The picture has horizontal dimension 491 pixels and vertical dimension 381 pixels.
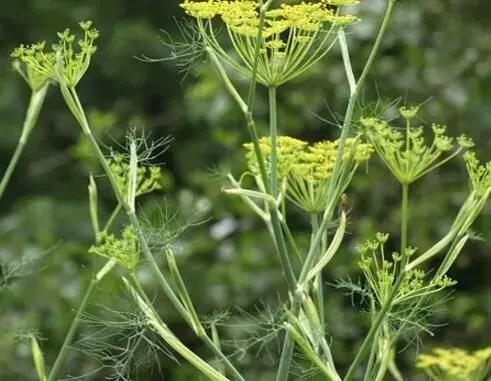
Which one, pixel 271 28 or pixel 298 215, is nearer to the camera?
pixel 271 28

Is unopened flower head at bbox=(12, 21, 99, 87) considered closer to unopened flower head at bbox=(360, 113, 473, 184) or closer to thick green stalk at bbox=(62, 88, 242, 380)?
thick green stalk at bbox=(62, 88, 242, 380)

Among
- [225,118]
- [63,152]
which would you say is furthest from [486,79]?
[63,152]

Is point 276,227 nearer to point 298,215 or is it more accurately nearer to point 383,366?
point 383,366

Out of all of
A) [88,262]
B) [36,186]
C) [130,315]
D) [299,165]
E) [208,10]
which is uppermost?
[208,10]

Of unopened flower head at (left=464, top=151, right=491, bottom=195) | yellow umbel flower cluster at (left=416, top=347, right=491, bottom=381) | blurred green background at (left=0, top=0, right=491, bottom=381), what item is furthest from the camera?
blurred green background at (left=0, top=0, right=491, bottom=381)

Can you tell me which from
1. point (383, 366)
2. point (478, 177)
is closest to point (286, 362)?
point (383, 366)

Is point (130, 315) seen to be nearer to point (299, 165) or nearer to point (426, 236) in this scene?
point (299, 165)

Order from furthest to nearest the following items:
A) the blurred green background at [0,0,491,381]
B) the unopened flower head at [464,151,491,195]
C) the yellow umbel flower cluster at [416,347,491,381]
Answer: the blurred green background at [0,0,491,381] < the unopened flower head at [464,151,491,195] < the yellow umbel flower cluster at [416,347,491,381]

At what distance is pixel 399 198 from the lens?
331 centimetres

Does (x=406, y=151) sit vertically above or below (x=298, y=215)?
above

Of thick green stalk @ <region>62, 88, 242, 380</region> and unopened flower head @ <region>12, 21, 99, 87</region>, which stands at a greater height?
unopened flower head @ <region>12, 21, 99, 87</region>

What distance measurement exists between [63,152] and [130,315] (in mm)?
3383

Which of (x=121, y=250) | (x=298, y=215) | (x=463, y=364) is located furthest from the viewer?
(x=298, y=215)

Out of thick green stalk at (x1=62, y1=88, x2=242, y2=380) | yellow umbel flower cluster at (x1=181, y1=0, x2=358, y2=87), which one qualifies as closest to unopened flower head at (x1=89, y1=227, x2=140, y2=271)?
thick green stalk at (x1=62, y1=88, x2=242, y2=380)
